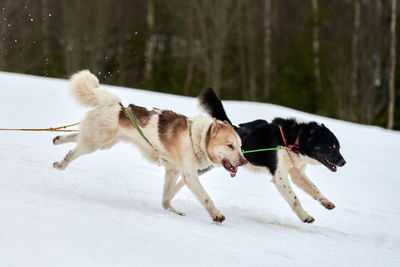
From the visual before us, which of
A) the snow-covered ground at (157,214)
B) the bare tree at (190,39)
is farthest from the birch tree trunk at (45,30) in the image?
the snow-covered ground at (157,214)

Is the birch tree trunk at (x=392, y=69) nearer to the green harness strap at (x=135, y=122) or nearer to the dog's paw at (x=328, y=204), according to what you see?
the dog's paw at (x=328, y=204)

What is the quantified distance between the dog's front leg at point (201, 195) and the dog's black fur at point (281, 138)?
963mm

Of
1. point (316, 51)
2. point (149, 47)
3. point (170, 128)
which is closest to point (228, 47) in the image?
point (149, 47)

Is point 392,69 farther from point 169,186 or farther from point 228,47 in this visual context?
point 169,186

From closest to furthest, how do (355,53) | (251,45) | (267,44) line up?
(355,53) → (267,44) → (251,45)

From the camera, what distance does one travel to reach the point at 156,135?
429 cm

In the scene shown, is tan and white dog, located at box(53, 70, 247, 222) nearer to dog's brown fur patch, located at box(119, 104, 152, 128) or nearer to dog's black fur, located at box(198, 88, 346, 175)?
dog's brown fur patch, located at box(119, 104, 152, 128)

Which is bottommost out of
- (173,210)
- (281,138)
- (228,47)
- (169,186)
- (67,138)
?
(228,47)

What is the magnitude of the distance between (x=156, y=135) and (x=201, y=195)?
28.1 inches

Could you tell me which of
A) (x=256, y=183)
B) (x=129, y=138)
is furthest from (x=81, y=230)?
(x=256, y=183)

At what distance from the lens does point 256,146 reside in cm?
484

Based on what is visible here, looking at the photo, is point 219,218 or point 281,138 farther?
point 281,138

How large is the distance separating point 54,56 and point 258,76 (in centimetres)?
916

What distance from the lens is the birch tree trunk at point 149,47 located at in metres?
18.8
